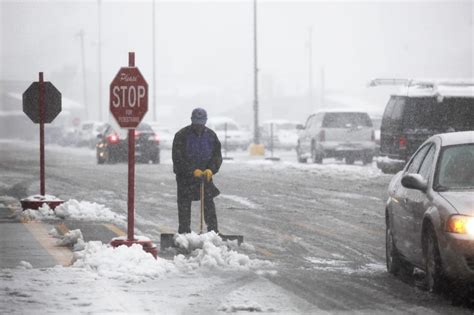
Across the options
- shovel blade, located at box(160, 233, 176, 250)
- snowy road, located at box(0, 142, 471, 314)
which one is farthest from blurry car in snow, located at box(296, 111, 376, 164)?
shovel blade, located at box(160, 233, 176, 250)

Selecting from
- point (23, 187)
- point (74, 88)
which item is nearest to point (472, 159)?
point (23, 187)

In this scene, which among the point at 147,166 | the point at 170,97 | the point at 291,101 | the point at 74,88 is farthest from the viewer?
the point at 74,88

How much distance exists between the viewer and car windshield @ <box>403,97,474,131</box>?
26.1 metres

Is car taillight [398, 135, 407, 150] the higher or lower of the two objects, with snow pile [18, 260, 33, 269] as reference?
higher

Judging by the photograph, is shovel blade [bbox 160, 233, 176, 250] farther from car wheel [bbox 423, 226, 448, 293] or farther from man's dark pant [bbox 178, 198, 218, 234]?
car wheel [bbox 423, 226, 448, 293]

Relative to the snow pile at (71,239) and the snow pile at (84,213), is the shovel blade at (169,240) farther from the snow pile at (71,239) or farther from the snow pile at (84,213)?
the snow pile at (84,213)

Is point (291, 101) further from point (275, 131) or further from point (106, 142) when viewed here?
point (106, 142)

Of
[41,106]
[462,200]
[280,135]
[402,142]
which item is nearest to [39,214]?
[41,106]

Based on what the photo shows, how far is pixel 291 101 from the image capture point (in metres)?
130

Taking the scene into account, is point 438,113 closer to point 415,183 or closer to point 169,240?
point 169,240

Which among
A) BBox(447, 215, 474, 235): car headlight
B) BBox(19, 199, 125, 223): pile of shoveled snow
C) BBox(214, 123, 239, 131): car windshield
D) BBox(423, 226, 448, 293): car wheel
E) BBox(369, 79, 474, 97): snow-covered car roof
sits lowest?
BBox(19, 199, 125, 223): pile of shoveled snow

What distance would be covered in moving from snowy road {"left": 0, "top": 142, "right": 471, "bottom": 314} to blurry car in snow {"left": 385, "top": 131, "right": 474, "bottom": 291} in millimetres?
264

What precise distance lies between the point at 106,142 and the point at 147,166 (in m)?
3.08

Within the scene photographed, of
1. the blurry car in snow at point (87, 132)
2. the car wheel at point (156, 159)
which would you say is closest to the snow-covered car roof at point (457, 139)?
the car wheel at point (156, 159)
